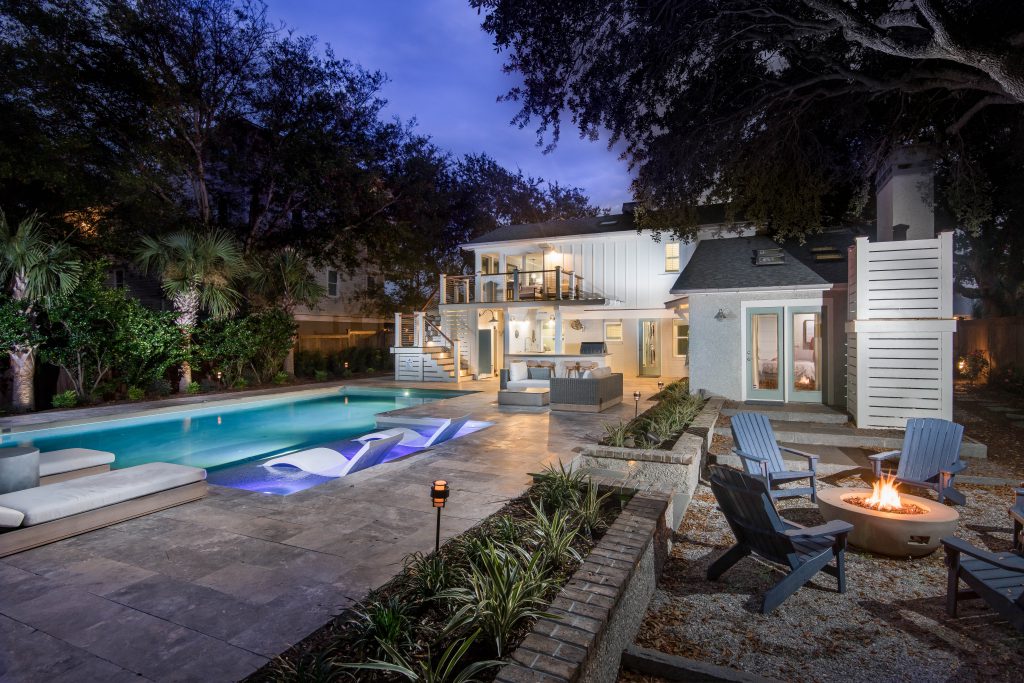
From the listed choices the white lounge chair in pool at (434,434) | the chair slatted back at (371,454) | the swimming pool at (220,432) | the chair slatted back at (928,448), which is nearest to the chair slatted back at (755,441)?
the chair slatted back at (928,448)

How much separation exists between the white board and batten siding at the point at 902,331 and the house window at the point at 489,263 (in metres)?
14.0

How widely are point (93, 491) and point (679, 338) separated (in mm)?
17427

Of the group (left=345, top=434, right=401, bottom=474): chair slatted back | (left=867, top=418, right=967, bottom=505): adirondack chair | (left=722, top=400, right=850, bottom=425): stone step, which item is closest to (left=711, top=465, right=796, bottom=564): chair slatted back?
(left=867, top=418, right=967, bottom=505): adirondack chair

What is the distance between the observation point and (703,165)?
11.6m

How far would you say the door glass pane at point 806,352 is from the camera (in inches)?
431

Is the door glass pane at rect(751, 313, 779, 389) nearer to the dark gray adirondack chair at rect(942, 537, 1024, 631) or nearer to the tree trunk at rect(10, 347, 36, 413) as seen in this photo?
the dark gray adirondack chair at rect(942, 537, 1024, 631)

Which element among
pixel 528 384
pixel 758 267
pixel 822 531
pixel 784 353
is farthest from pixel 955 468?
pixel 528 384

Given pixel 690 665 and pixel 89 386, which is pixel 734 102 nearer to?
pixel 690 665

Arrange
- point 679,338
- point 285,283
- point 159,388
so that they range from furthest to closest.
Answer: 1. point 679,338
2. point 285,283
3. point 159,388

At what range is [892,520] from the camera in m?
4.19

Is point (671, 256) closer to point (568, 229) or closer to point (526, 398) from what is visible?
point (568, 229)

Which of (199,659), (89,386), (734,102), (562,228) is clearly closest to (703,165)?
(734,102)

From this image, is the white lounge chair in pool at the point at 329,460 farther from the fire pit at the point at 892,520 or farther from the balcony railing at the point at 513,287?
the balcony railing at the point at 513,287

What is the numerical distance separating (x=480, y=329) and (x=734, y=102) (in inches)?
501
